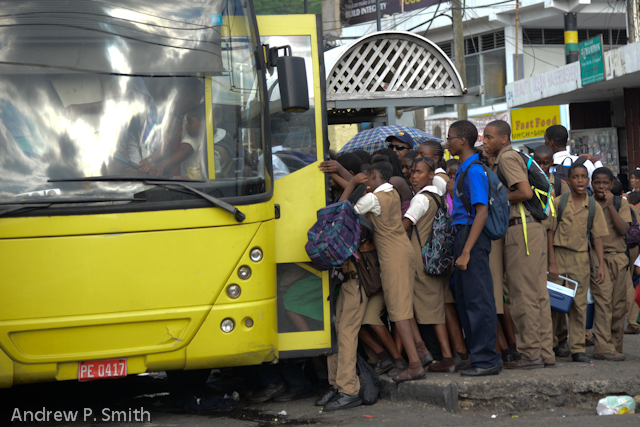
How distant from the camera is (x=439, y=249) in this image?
5.36 m

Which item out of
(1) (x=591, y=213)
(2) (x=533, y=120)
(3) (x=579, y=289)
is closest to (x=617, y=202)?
(1) (x=591, y=213)

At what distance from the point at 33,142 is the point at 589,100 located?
17.5 m

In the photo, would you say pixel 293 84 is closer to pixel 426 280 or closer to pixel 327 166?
pixel 327 166

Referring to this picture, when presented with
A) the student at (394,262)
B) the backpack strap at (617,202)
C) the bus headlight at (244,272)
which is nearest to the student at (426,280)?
the student at (394,262)

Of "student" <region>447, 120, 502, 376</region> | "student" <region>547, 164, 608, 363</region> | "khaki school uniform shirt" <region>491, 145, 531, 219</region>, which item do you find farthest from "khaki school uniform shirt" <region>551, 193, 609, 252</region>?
"student" <region>447, 120, 502, 376</region>

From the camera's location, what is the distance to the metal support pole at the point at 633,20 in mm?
15227

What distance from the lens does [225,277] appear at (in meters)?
4.50

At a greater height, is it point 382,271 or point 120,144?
point 120,144

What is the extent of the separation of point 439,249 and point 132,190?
240 centimetres

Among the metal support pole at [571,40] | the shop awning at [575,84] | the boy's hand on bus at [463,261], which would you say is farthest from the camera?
the metal support pole at [571,40]

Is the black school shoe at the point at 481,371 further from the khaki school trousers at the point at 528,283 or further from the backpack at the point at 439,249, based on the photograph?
the backpack at the point at 439,249

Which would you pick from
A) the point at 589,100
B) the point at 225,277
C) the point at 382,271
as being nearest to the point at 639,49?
the point at 589,100

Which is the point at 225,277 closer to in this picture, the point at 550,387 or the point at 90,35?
the point at 90,35

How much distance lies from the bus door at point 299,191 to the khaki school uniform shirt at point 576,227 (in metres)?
2.11
